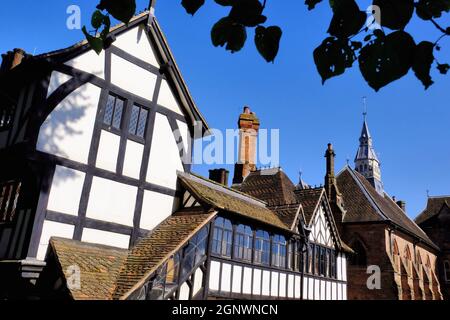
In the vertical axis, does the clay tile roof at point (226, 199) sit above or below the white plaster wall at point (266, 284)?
above

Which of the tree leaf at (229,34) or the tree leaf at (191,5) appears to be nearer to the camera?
the tree leaf at (229,34)

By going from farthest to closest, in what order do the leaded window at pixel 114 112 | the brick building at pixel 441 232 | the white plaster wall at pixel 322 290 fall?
the brick building at pixel 441 232
the white plaster wall at pixel 322 290
the leaded window at pixel 114 112

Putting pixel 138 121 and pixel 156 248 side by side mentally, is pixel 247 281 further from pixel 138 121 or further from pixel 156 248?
pixel 138 121

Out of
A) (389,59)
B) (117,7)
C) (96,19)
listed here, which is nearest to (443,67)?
(389,59)

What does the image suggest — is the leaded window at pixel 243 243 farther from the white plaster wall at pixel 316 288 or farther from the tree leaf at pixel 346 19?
the tree leaf at pixel 346 19

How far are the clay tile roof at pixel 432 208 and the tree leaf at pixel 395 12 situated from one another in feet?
156

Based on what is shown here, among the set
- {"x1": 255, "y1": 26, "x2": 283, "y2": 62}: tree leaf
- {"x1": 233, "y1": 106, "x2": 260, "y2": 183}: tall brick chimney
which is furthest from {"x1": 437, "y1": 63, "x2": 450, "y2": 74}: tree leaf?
{"x1": 233, "y1": 106, "x2": 260, "y2": 183}: tall brick chimney

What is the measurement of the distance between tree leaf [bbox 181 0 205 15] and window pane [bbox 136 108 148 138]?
35.6 feet

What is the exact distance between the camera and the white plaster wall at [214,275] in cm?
1277

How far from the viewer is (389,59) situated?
1.83 meters

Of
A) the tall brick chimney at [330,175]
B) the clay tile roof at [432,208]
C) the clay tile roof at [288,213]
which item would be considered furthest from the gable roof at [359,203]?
the clay tile roof at [288,213]

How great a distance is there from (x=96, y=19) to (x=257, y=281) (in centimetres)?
1350
